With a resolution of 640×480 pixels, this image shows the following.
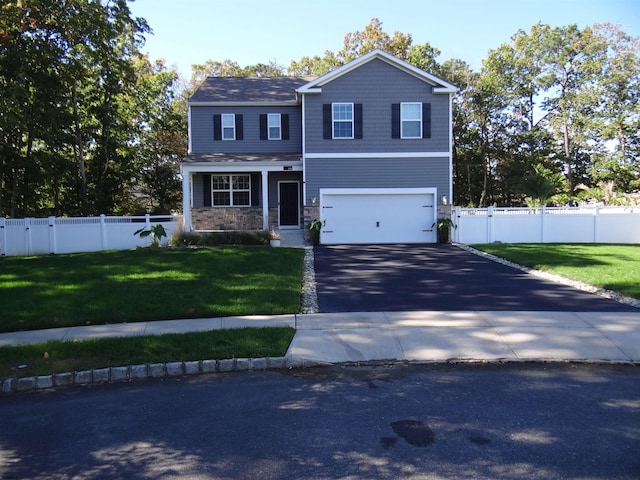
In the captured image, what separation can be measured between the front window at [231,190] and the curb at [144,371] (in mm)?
16960

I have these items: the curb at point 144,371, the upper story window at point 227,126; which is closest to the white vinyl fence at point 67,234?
the upper story window at point 227,126

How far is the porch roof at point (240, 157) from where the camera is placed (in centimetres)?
2119

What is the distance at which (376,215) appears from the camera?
67.5 ft

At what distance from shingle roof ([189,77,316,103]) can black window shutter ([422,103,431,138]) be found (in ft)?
20.6

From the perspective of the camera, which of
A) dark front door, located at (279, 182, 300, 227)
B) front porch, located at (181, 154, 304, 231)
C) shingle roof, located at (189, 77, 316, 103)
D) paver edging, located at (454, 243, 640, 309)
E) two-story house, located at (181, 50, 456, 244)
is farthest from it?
shingle roof, located at (189, 77, 316, 103)

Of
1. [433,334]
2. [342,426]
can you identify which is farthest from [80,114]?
[342,426]

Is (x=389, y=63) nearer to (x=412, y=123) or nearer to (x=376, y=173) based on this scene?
(x=412, y=123)

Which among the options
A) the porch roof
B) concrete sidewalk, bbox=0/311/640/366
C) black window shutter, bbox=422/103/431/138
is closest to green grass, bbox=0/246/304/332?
concrete sidewalk, bbox=0/311/640/366

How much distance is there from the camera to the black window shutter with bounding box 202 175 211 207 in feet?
74.2

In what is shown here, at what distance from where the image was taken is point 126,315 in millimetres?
8539

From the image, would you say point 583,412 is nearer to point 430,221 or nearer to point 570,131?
point 430,221

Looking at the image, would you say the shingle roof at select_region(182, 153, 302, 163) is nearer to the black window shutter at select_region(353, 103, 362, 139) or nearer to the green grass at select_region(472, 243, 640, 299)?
the black window shutter at select_region(353, 103, 362, 139)

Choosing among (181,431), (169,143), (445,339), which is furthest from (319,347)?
(169,143)

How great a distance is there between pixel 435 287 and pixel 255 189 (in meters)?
13.5
